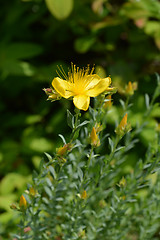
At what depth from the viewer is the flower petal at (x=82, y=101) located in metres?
0.71

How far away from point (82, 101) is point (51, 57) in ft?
4.95

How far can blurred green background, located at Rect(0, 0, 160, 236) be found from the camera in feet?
5.71

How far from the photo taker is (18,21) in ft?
6.52

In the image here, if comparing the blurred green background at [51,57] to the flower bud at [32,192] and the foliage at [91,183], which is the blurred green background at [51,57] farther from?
the flower bud at [32,192]

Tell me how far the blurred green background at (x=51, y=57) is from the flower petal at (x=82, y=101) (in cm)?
93

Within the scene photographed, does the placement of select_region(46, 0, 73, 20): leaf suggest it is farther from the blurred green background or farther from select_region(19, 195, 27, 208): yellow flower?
select_region(19, 195, 27, 208): yellow flower

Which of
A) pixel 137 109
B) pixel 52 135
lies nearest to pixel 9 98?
pixel 52 135

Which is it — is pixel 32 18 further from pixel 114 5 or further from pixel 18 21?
pixel 114 5

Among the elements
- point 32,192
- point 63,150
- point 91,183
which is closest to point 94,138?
point 63,150

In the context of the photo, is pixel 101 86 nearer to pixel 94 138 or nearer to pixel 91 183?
pixel 94 138

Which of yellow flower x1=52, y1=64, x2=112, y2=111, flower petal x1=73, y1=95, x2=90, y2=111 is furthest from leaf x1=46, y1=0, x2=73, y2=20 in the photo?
flower petal x1=73, y1=95, x2=90, y2=111

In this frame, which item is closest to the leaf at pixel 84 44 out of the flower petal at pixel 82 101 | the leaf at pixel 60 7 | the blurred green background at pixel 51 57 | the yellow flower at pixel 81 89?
the blurred green background at pixel 51 57

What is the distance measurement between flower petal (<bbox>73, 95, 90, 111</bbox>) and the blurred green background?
3.04 feet

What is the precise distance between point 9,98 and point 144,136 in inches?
35.6
